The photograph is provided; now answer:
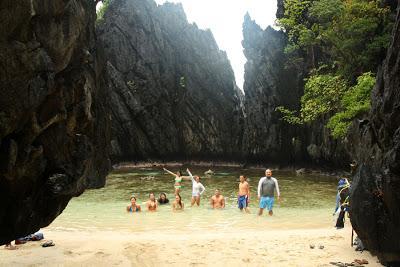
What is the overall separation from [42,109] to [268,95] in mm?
43205

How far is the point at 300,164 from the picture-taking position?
45.1 m

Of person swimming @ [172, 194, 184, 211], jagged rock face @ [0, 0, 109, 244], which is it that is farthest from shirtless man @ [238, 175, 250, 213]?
jagged rock face @ [0, 0, 109, 244]

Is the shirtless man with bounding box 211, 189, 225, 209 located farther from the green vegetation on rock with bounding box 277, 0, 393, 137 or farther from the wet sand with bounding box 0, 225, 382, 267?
the green vegetation on rock with bounding box 277, 0, 393, 137

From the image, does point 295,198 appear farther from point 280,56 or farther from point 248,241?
point 280,56

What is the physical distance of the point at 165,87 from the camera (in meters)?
56.7

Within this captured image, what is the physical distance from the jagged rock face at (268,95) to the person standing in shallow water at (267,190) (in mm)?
29641

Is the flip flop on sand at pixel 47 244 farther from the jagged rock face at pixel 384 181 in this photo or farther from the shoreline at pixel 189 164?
the shoreline at pixel 189 164

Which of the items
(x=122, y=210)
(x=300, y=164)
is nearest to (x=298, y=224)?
(x=122, y=210)

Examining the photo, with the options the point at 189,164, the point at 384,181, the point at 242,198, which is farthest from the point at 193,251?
the point at 189,164

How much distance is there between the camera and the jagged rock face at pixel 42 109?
6805mm

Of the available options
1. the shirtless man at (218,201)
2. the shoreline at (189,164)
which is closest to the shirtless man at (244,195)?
the shirtless man at (218,201)

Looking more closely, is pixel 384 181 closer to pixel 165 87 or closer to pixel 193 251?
pixel 193 251

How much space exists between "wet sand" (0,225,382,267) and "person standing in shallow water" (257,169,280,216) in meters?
3.88

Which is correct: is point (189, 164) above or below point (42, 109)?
below
